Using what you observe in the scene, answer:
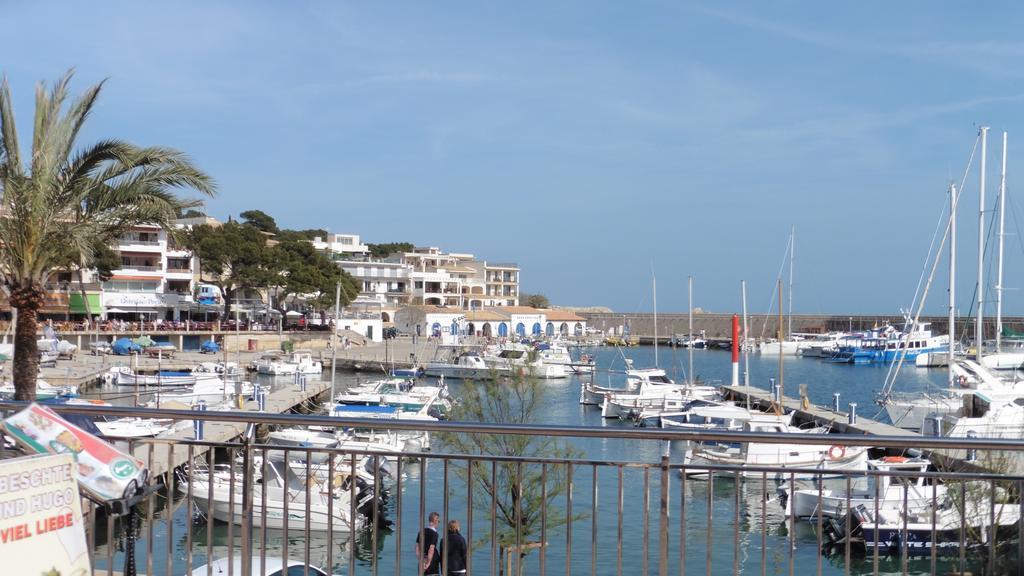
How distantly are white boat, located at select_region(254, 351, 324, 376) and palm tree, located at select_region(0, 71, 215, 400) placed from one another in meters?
48.0

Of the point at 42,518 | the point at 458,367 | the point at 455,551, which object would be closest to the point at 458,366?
the point at 458,367

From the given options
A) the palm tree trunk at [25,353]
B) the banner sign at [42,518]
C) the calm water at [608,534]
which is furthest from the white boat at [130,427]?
the banner sign at [42,518]

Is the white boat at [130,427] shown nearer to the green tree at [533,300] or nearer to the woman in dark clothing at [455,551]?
the woman in dark clothing at [455,551]

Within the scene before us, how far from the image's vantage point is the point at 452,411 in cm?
2894

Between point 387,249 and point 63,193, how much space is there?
115m

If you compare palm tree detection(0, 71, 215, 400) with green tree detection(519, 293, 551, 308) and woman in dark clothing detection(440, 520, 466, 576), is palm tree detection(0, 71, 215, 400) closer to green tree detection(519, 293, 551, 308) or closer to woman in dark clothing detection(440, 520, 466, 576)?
woman in dark clothing detection(440, 520, 466, 576)

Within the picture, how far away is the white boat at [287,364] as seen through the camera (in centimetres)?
6444

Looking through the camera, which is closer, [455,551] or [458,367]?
[455,551]

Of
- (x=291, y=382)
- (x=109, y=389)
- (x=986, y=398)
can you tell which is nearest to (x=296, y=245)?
(x=291, y=382)

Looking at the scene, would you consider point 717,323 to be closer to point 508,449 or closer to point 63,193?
point 508,449

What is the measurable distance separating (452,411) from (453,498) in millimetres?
3483

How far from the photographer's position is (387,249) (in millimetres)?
130000

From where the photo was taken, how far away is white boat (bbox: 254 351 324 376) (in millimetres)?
64438

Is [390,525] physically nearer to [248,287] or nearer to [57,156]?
[57,156]
